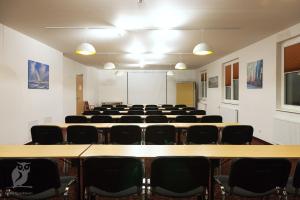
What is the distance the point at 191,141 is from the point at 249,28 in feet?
10.1

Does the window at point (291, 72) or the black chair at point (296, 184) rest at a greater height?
the window at point (291, 72)

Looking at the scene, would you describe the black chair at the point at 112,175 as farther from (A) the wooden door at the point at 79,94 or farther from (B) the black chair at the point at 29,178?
(A) the wooden door at the point at 79,94

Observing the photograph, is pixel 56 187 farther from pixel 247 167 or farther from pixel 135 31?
pixel 135 31

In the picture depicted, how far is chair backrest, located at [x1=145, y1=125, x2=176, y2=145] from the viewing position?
388 centimetres

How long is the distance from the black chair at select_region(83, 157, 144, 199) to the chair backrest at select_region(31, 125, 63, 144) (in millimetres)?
2071

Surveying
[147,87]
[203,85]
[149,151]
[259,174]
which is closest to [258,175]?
[259,174]

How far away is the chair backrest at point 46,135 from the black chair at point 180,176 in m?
2.41

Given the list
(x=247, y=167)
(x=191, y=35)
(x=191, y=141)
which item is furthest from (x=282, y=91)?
(x=247, y=167)

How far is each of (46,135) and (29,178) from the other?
2063mm

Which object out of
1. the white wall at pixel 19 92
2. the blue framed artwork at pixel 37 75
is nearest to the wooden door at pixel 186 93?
the white wall at pixel 19 92

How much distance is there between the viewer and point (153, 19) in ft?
15.4

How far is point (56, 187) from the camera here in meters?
2.11

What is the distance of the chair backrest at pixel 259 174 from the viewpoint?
6.51 feet

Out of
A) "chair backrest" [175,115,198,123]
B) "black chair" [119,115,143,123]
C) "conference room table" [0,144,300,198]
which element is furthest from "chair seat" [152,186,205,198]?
"chair backrest" [175,115,198,123]
